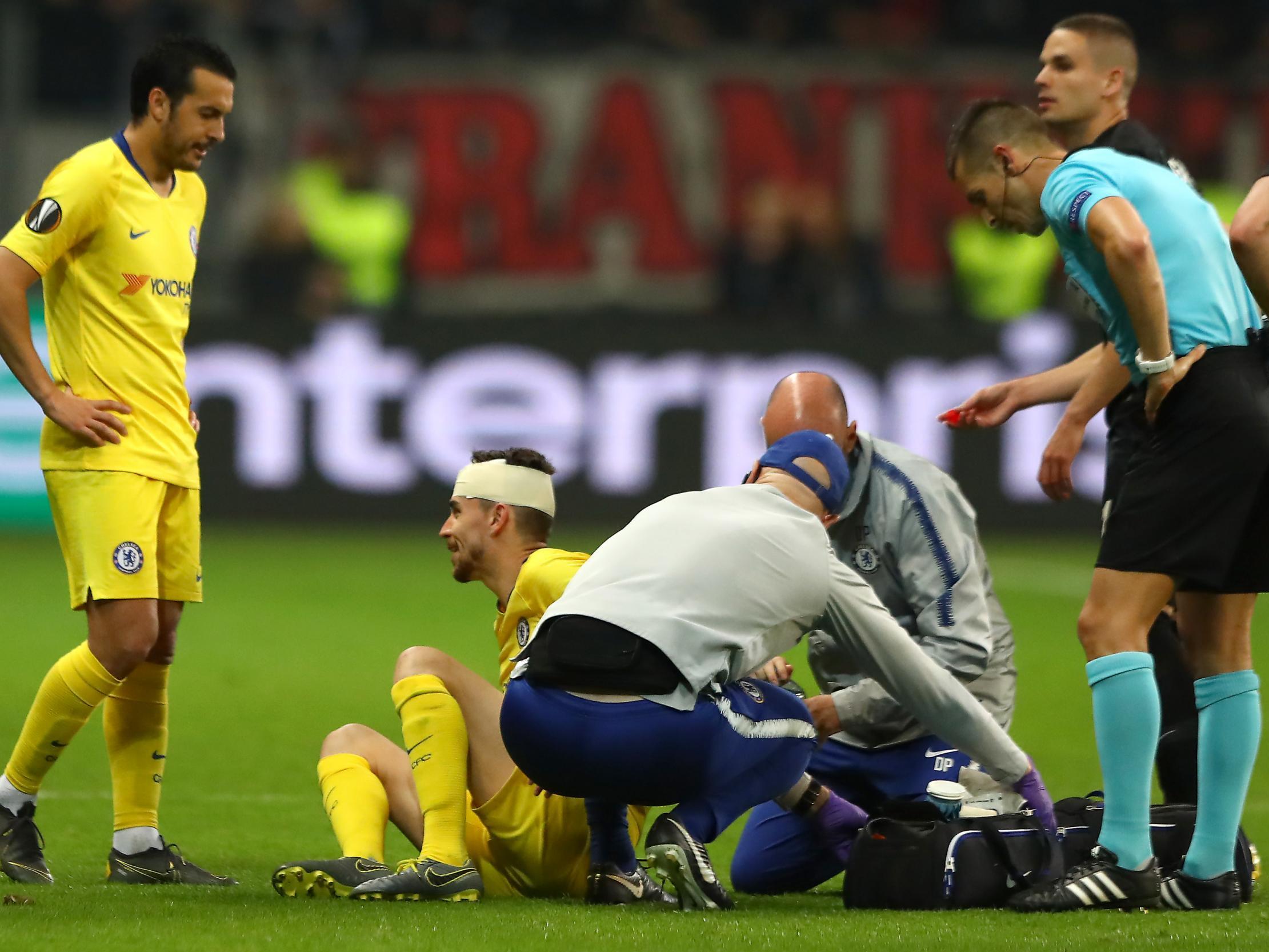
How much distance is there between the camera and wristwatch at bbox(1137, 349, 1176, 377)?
165 inches

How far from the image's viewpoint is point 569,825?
14.6ft

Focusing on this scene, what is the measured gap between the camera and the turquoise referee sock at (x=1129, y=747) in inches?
167

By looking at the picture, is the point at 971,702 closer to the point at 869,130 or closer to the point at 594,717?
the point at 594,717

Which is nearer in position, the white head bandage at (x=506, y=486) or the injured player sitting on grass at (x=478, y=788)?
the injured player sitting on grass at (x=478, y=788)

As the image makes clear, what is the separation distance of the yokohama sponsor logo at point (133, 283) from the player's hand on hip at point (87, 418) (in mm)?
292

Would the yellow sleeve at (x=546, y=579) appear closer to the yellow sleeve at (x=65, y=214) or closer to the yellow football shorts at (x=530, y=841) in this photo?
the yellow football shorts at (x=530, y=841)

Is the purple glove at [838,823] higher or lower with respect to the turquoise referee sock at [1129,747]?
lower

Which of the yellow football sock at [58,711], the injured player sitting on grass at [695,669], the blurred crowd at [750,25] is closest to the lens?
the injured player sitting on grass at [695,669]

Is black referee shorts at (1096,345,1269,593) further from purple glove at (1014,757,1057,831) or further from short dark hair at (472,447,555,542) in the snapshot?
short dark hair at (472,447,555,542)

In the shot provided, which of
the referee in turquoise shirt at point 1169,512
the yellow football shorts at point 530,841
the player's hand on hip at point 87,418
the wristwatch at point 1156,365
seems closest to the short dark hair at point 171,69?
the player's hand on hip at point 87,418

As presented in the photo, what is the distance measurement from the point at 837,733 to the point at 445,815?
1187 mm

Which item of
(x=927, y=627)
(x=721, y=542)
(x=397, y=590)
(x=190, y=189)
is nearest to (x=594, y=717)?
(x=721, y=542)

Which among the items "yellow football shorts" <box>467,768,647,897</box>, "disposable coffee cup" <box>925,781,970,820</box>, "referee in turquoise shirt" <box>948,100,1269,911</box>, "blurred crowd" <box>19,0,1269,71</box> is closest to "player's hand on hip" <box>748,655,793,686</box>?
"disposable coffee cup" <box>925,781,970,820</box>

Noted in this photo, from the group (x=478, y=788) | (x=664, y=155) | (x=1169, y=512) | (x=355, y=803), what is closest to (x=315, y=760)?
(x=355, y=803)
